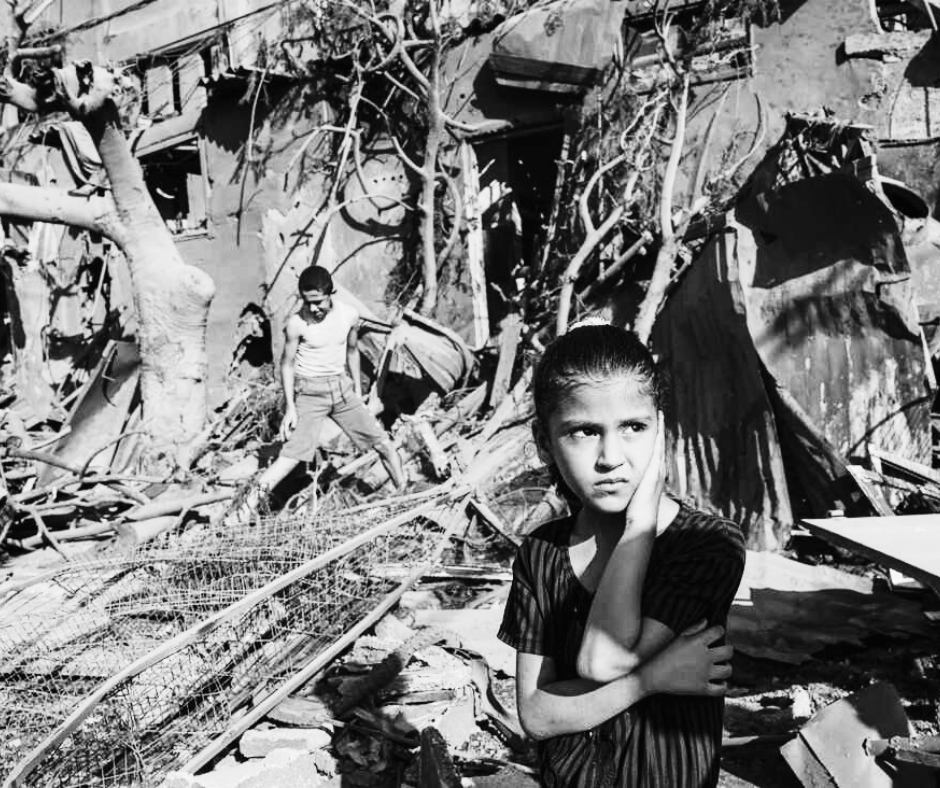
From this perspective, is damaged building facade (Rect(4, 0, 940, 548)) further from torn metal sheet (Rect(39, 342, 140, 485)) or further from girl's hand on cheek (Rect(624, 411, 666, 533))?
girl's hand on cheek (Rect(624, 411, 666, 533))

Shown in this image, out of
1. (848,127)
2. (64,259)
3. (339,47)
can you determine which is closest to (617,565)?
(848,127)

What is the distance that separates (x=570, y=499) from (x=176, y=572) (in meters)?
3.37

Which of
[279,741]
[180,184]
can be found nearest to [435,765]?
[279,741]

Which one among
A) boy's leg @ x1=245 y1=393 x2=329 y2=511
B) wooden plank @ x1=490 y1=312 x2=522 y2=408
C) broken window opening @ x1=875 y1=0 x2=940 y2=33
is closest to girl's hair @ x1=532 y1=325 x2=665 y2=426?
boy's leg @ x1=245 y1=393 x2=329 y2=511

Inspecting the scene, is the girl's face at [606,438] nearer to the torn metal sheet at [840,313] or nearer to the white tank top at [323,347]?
the torn metal sheet at [840,313]

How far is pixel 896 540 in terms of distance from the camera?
3.14m

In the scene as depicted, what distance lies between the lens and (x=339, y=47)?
10.3m

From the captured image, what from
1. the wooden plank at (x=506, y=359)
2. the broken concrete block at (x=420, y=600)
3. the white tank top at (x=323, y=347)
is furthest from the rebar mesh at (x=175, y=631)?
the wooden plank at (x=506, y=359)

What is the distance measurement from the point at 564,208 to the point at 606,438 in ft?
25.8

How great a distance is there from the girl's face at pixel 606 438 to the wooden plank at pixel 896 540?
5.42 ft

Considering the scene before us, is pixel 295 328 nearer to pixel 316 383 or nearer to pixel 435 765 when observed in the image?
pixel 316 383

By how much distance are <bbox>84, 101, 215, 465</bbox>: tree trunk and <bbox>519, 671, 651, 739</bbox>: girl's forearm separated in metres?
7.36

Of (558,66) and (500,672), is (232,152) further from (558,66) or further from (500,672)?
(500,672)

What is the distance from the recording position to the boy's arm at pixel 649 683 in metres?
1.49
